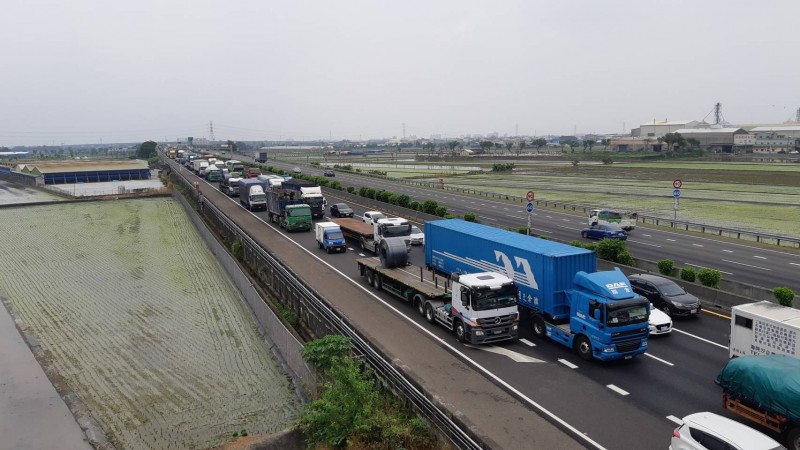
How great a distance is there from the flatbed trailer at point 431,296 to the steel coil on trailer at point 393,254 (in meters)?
0.29

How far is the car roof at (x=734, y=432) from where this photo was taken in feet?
38.8

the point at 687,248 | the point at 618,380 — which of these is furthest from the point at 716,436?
the point at 687,248

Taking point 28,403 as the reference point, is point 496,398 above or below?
above

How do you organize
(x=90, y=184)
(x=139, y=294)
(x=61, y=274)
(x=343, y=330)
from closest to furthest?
(x=343, y=330) → (x=139, y=294) → (x=61, y=274) → (x=90, y=184)

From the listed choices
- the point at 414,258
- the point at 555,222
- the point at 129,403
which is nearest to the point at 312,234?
the point at 414,258

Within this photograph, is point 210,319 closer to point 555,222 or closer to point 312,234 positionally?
point 312,234

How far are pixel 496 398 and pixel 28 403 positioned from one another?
1707 centimetres

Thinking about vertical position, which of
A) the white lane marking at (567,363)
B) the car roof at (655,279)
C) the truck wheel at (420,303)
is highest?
the car roof at (655,279)

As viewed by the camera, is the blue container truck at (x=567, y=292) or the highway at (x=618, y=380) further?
the blue container truck at (x=567, y=292)

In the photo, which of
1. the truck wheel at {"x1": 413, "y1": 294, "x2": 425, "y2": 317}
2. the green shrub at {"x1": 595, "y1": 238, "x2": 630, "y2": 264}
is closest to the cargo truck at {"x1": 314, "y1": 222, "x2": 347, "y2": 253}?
the truck wheel at {"x1": 413, "y1": 294, "x2": 425, "y2": 317}

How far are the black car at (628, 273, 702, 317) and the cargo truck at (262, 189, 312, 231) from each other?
91.6 ft

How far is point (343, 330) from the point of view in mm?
20219

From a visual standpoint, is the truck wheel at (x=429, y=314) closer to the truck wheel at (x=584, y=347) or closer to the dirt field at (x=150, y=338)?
the truck wheel at (x=584, y=347)

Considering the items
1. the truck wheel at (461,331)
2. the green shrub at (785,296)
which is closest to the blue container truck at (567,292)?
the truck wheel at (461,331)
